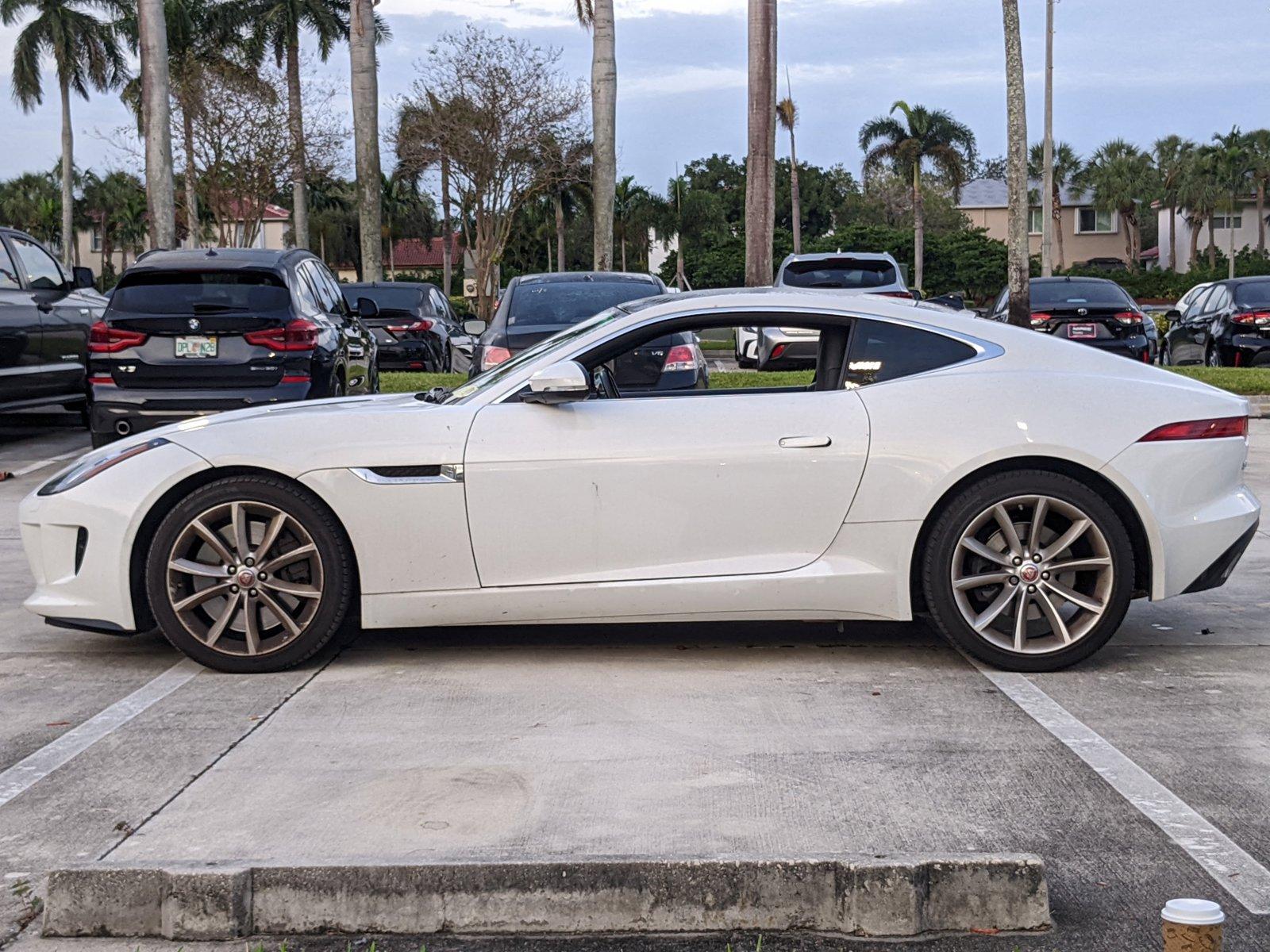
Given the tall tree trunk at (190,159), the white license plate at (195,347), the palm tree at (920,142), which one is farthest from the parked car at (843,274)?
the palm tree at (920,142)

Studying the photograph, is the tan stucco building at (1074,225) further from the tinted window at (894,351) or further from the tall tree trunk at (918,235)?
the tinted window at (894,351)

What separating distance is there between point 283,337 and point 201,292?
64cm

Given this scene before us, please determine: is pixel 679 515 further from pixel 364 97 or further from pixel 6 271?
pixel 364 97

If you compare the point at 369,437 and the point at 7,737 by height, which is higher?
the point at 369,437

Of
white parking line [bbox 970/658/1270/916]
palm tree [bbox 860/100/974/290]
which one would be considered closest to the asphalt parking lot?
white parking line [bbox 970/658/1270/916]

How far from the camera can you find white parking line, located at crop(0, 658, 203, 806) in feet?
14.3

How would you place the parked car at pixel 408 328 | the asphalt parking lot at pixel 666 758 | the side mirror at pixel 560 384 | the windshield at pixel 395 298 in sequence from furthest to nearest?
1. the windshield at pixel 395 298
2. the parked car at pixel 408 328
3. the side mirror at pixel 560 384
4. the asphalt parking lot at pixel 666 758

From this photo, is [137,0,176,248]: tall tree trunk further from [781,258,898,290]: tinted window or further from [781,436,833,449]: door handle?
[781,436,833,449]: door handle

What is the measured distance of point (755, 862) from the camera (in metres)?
3.33

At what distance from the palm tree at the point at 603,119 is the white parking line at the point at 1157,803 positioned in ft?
80.9

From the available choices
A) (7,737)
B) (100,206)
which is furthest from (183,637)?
(100,206)

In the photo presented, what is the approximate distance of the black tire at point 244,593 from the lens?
5496mm

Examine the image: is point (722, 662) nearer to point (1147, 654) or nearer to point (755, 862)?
point (1147, 654)

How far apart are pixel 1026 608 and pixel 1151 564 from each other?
0.50 meters
